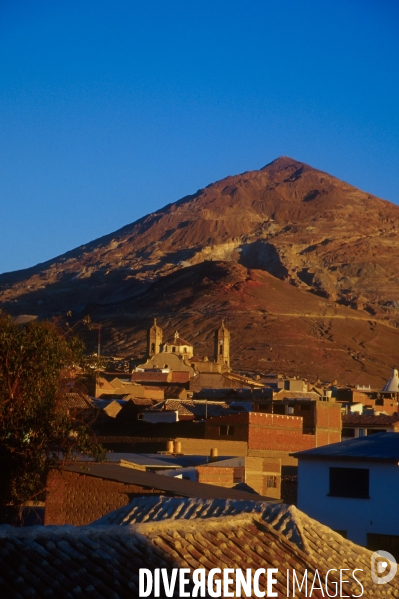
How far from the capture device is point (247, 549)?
785cm

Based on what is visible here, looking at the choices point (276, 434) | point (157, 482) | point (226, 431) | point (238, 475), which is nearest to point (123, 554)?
point (157, 482)

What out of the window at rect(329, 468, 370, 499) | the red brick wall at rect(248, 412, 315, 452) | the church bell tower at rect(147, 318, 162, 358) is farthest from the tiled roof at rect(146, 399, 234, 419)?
the church bell tower at rect(147, 318, 162, 358)

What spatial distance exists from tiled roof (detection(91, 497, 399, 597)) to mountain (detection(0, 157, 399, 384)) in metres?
92.1

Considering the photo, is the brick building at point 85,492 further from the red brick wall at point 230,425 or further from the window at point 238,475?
the red brick wall at point 230,425

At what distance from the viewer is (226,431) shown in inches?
1308

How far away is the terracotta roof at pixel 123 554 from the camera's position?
637cm

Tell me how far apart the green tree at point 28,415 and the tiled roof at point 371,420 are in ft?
60.7

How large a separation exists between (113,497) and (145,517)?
6.92 metres

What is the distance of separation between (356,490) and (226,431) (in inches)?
570

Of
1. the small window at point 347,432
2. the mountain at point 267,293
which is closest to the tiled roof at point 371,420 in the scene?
the small window at point 347,432

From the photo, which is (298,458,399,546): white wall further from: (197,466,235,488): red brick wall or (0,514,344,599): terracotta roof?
(0,514,344,599): terracotta roof

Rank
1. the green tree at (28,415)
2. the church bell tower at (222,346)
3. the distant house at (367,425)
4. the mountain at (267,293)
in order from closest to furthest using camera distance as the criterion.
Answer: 1. the green tree at (28,415)
2. the distant house at (367,425)
3. the church bell tower at (222,346)
4. the mountain at (267,293)

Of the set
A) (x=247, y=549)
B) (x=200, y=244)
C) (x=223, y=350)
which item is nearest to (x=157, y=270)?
(x=200, y=244)

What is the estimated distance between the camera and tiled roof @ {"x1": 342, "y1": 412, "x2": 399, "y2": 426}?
33.5 metres
